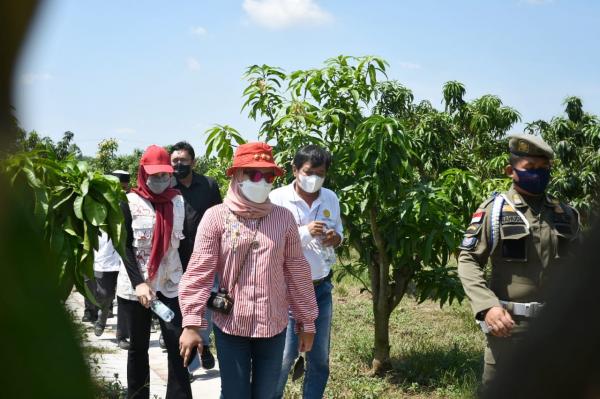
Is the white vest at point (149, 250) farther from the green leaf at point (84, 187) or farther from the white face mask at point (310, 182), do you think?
the green leaf at point (84, 187)

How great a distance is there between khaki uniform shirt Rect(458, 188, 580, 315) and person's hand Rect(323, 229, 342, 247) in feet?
3.42

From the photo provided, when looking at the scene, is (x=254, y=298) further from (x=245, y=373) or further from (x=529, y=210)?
(x=529, y=210)

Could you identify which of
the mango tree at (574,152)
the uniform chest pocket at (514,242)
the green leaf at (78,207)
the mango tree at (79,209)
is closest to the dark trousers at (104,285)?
the mango tree at (79,209)

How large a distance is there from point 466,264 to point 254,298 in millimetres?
1081

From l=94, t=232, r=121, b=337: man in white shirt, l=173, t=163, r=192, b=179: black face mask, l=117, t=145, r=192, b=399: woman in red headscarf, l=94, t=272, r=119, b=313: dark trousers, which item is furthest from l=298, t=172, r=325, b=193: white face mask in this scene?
l=94, t=272, r=119, b=313: dark trousers

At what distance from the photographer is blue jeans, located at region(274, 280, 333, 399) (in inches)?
187

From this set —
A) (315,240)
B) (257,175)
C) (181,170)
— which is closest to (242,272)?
(257,175)

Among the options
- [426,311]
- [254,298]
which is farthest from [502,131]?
[254,298]

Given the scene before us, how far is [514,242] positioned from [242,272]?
1350mm

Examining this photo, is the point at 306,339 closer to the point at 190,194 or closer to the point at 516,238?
the point at 516,238

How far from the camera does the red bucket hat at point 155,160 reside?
15.7ft

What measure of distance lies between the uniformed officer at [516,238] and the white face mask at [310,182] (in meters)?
1.19

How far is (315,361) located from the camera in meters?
4.77

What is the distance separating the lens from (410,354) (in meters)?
7.13
